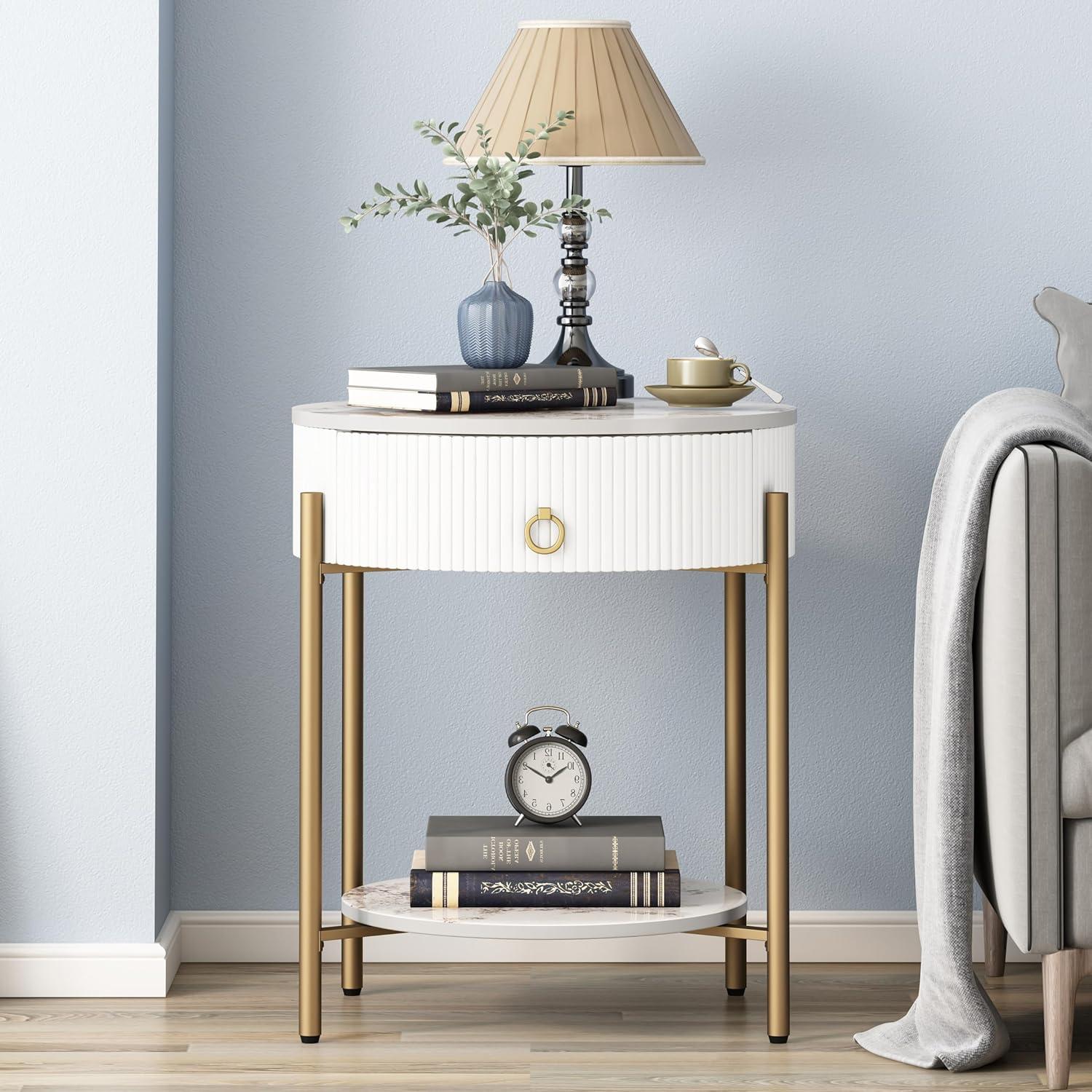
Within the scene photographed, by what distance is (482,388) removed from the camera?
6.00ft

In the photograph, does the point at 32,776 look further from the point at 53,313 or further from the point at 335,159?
the point at 335,159

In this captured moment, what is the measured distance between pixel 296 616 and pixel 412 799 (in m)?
0.31

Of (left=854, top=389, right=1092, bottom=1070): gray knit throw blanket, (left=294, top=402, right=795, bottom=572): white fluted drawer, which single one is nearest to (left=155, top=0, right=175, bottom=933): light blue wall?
(left=294, top=402, right=795, bottom=572): white fluted drawer

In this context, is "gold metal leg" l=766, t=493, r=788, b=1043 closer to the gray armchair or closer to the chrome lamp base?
the gray armchair

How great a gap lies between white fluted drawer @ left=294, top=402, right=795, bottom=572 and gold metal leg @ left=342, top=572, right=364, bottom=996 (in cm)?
31

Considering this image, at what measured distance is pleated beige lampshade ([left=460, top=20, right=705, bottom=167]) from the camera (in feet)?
6.48

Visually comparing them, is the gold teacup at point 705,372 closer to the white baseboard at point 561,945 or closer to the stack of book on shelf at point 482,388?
the stack of book on shelf at point 482,388

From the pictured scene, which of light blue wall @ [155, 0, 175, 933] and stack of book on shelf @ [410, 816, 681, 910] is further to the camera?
light blue wall @ [155, 0, 175, 933]

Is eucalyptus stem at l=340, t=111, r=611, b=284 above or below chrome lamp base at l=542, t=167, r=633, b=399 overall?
above

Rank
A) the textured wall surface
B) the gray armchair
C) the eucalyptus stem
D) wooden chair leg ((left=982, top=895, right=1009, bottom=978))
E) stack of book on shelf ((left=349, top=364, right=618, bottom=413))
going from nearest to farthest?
the gray armchair → stack of book on shelf ((left=349, top=364, right=618, bottom=413)) → the eucalyptus stem → the textured wall surface → wooden chair leg ((left=982, top=895, right=1009, bottom=978))

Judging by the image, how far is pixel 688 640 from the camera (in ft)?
7.54

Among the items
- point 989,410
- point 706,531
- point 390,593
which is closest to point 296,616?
point 390,593

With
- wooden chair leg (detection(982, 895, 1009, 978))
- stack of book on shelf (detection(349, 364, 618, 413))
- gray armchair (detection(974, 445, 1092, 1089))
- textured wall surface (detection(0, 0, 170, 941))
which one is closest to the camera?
gray armchair (detection(974, 445, 1092, 1089))

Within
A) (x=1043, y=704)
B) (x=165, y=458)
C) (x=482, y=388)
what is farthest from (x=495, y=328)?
(x=1043, y=704)
